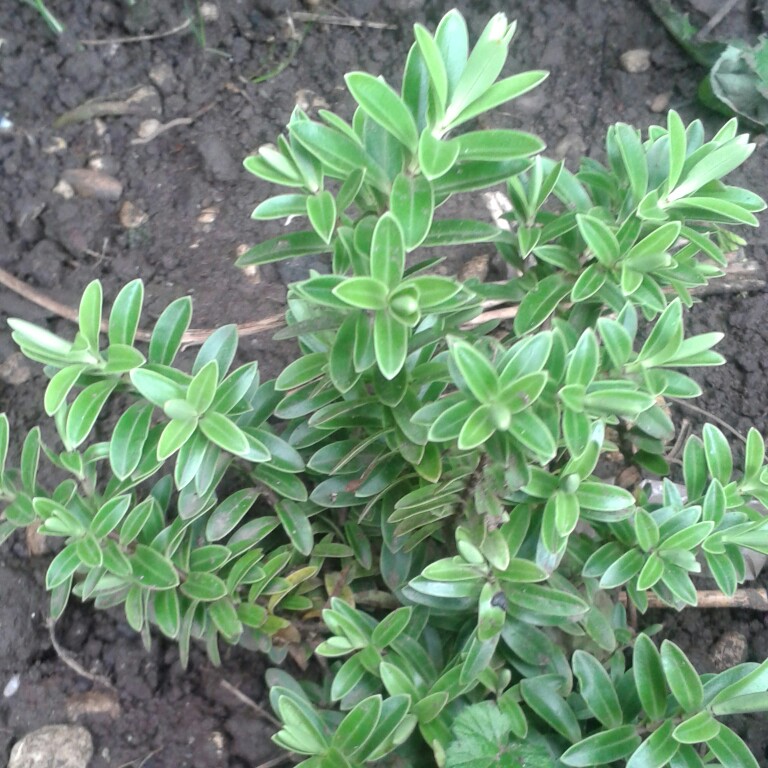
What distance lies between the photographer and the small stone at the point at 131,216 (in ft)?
7.66

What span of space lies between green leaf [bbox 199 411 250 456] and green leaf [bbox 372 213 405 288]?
32cm

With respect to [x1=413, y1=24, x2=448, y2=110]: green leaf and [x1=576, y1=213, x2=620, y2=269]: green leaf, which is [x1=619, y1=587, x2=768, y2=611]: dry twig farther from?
[x1=413, y1=24, x2=448, y2=110]: green leaf

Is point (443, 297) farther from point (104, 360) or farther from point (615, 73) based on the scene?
point (615, 73)

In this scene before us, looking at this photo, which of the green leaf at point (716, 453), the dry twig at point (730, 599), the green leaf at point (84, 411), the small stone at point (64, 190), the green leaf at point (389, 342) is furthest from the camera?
the small stone at point (64, 190)

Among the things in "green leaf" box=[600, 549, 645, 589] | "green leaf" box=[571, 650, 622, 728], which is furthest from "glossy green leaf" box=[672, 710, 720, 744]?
"green leaf" box=[600, 549, 645, 589]

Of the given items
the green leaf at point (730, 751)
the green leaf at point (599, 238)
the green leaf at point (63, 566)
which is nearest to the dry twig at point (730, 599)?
the green leaf at point (730, 751)

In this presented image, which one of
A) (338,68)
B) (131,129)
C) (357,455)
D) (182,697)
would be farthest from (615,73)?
(182,697)

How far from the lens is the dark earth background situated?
5.73 feet

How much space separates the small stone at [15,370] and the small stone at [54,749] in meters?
0.85

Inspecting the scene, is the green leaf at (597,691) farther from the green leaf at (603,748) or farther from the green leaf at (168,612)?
the green leaf at (168,612)

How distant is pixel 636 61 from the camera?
8.79ft

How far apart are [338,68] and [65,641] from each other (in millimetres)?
1884

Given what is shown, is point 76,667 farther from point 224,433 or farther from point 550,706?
point 550,706

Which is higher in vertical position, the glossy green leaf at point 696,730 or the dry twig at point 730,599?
the glossy green leaf at point 696,730
